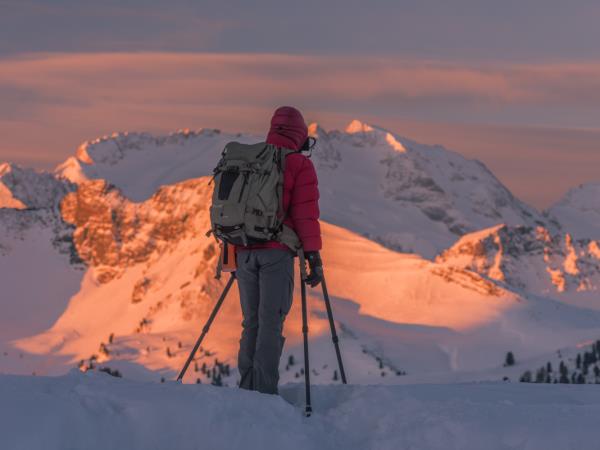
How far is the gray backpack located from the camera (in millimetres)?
17875

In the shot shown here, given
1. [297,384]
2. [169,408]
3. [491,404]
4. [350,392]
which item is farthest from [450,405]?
[169,408]

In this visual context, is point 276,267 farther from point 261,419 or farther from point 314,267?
point 261,419

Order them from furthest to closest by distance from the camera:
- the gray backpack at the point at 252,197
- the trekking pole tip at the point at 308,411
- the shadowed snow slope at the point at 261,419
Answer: the gray backpack at the point at 252,197, the trekking pole tip at the point at 308,411, the shadowed snow slope at the point at 261,419

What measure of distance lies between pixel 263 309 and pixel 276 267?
0.75 m

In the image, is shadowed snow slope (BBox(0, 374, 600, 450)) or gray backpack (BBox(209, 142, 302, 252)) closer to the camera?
shadowed snow slope (BBox(0, 374, 600, 450))

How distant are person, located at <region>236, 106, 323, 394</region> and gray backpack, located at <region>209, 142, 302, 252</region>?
0.20 metres

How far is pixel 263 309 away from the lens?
→ 60.3 ft

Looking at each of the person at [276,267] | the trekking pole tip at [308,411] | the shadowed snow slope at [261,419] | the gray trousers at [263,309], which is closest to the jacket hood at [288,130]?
the person at [276,267]

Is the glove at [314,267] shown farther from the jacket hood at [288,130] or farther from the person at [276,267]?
the jacket hood at [288,130]

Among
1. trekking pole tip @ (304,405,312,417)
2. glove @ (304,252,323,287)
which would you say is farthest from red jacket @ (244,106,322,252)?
trekking pole tip @ (304,405,312,417)

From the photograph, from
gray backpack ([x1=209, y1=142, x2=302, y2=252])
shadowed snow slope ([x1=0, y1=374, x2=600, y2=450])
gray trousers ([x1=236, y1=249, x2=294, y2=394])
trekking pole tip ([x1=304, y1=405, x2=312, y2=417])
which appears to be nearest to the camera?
shadowed snow slope ([x1=0, y1=374, x2=600, y2=450])

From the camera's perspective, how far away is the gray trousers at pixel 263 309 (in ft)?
59.9

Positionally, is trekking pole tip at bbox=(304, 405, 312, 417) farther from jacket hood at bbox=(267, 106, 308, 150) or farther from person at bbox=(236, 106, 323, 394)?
jacket hood at bbox=(267, 106, 308, 150)

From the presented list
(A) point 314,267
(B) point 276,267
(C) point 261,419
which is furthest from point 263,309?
(C) point 261,419
